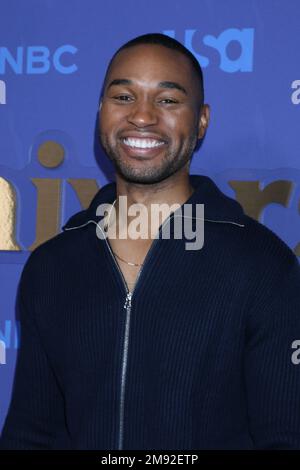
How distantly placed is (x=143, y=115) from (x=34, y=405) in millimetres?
725

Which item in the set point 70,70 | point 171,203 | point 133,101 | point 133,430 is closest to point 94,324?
point 133,430

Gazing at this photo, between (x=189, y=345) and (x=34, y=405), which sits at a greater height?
(x=189, y=345)

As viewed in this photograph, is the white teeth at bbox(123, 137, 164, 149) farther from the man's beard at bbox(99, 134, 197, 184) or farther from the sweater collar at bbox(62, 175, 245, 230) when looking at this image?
the sweater collar at bbox(62, 175, 245, 230)

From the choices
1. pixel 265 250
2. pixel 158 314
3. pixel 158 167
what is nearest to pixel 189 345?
pixel 158 314

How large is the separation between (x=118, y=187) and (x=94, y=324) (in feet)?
1.17

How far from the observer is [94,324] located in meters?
1.29

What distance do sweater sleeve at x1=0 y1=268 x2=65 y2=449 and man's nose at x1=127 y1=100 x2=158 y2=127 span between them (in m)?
0.52

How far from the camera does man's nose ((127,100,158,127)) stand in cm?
131

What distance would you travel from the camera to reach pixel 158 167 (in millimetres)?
1339

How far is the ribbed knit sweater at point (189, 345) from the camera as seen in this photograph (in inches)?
46.6

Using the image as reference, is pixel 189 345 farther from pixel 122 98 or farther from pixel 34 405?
pixel 122 98

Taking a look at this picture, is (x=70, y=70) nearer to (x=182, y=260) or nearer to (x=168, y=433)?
(x=182, y=260)

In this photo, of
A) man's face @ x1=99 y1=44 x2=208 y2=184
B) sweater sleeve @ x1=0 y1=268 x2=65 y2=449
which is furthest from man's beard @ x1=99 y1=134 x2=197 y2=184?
sweater sleeve @ x1=0 y1=268 x2=65 y2=449

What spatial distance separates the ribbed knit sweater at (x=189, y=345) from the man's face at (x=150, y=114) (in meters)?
0.12
